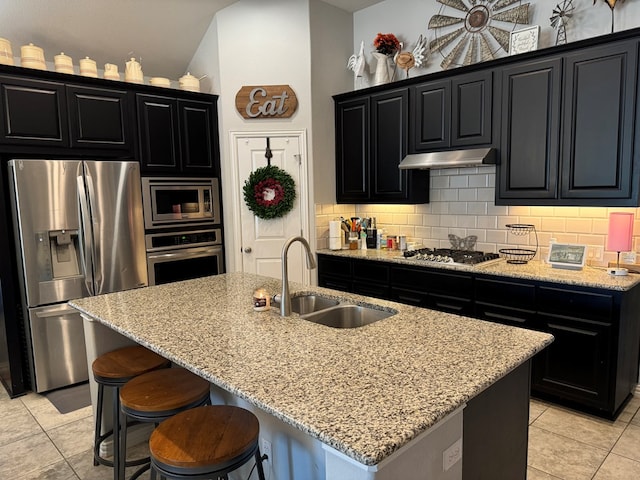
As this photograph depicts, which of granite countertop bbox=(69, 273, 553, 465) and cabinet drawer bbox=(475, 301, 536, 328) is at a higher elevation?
granite countertop bbox=(69, 273, 553, 465)

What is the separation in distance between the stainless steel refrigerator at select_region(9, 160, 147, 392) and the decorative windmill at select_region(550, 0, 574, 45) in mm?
3496

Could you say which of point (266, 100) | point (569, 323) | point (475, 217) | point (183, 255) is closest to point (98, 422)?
point (183, 255)

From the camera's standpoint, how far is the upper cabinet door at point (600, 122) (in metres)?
2.76

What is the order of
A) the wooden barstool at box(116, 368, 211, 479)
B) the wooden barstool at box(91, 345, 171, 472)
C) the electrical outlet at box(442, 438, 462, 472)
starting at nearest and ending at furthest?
1. the electrical outlet at box(442, 438, 462, 472)
2. the wooden barstool at box(116, 368, 211, 479)
3. the wooden barstool at box(91, 345, 171, 472)

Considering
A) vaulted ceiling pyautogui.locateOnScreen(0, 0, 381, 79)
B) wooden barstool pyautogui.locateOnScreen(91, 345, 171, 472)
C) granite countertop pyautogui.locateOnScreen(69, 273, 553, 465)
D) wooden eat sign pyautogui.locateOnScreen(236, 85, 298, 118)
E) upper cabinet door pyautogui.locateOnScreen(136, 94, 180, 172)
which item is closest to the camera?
granite countertop pyautogui.locateOnScreen(69, 273, 553, 465)

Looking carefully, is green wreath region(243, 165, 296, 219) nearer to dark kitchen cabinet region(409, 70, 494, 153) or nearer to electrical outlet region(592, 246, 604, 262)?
dark kitchen cabinet region(409, 70, 494, 153)

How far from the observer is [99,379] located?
7.30 ft

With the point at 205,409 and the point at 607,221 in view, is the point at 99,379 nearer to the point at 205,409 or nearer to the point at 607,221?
the point at 205,409

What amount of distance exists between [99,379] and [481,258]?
9.14 ft

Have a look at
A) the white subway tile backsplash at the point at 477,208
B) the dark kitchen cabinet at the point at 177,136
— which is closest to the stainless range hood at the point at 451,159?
the white subway tile backsplash at the point at 477,208

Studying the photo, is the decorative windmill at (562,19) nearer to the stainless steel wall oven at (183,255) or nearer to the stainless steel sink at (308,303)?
the stainless steel sink at (308,303)

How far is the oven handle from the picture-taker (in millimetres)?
3975

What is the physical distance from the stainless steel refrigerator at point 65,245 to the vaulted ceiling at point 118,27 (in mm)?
1285

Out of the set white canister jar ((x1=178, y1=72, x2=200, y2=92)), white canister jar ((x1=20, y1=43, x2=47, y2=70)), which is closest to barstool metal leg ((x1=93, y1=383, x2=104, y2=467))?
white canister jar ((x1=20, y1=43, x2=47, y2=70))
